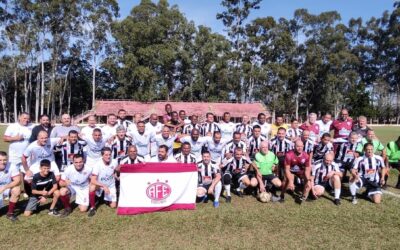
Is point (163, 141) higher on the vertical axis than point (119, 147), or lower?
higher

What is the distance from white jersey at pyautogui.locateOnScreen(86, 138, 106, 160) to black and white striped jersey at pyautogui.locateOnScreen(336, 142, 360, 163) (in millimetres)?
5647

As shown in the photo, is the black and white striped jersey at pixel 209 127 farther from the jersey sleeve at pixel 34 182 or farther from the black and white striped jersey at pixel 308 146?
the jersey sleeve at pixel 34 182

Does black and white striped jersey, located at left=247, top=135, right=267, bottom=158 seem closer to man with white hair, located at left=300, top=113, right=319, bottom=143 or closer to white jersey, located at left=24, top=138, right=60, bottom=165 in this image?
man with white hair, located at left=300, top=113, right=319, bottom=143

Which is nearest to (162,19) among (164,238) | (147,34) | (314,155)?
(147,34)

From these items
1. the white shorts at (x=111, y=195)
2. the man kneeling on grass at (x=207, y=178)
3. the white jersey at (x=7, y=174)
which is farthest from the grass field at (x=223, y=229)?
the white jersey at (x=7, y=174)

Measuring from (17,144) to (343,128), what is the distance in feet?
25.2

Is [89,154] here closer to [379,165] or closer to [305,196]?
[305,196]

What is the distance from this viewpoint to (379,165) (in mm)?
7445

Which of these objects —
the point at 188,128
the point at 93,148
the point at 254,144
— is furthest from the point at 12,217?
the point at 254,144

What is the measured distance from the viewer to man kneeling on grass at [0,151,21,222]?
5934mm

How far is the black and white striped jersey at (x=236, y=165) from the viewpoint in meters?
7.67

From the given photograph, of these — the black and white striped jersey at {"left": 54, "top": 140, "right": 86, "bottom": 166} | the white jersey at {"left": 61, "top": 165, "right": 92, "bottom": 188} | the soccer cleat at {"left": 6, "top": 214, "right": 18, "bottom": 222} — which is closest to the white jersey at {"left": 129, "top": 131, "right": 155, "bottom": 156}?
the black and white striped jersey at {"left": 54, "top": 140, "right": 86, "bottom": 166}

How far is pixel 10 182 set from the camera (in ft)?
20.2

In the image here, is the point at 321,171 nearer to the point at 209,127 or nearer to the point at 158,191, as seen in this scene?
the point at 209,127
